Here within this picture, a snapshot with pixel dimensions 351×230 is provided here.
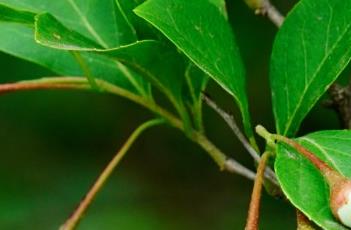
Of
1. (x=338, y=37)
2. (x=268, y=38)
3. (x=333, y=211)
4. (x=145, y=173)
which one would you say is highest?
(x=338, y=37)

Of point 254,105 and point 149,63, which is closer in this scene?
point 149,63

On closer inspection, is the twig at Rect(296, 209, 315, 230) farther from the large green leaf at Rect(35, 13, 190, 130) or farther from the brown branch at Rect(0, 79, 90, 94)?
the brown branch at Rect(0, 79, 90, 94)

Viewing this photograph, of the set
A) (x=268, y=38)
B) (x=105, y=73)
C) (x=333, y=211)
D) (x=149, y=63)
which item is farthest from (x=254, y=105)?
(x=333, y=211)

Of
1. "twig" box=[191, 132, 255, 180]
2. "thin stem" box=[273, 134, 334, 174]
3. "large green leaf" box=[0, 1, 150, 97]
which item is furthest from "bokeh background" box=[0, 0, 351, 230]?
"thin stem" box=[273, 134, 334, 174]

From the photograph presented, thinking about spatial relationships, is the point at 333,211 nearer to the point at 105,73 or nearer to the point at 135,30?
the point at 135,30

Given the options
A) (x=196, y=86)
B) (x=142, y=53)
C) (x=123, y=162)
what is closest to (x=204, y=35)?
(x=142, y=53)

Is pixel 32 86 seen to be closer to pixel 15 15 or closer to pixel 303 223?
pixel 15 15

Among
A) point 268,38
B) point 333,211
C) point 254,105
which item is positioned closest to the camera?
point 333,211
